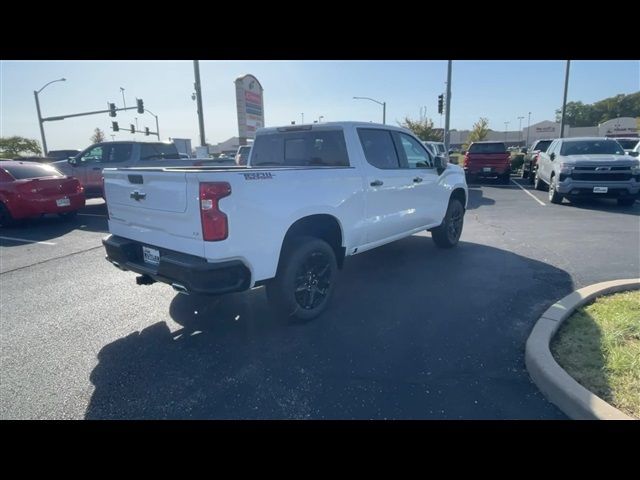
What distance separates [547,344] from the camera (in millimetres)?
3227

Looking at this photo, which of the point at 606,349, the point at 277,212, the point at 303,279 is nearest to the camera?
the point at 606,349

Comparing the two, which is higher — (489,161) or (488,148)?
(488,148)

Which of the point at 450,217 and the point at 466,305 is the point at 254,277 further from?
the point at 450,217

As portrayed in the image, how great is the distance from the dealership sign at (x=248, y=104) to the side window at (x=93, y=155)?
31.4 feet

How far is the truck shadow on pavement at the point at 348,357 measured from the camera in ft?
8.84

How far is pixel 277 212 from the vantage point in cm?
344

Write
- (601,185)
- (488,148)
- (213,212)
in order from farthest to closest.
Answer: (488,148)
(601,185)
(213,212)

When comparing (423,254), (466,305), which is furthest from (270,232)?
(423,254)

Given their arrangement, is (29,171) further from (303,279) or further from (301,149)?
(303,279)

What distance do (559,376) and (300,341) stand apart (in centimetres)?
212

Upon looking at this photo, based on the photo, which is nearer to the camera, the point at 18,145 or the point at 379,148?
the point at 379,148

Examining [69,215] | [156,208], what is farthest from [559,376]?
[69,215]

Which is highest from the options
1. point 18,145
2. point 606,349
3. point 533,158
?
point 18,145
